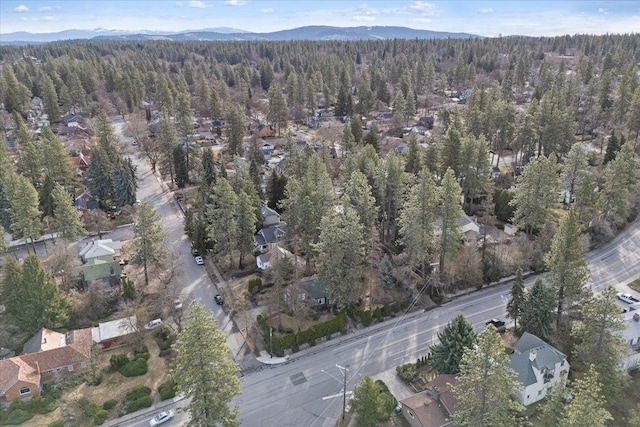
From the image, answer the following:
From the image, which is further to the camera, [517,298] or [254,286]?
[254,286]

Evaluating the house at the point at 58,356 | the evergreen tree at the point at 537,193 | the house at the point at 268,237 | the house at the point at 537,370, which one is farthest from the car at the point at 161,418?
the evergreen tree at the point at 537,193

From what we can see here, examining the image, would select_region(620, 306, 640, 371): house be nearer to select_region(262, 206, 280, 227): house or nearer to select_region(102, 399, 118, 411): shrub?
select_region(102, 399, 118, 411): shrub

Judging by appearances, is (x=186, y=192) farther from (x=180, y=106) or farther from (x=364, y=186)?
(x=364, y=186)

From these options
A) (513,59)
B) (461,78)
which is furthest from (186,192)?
(513,59)

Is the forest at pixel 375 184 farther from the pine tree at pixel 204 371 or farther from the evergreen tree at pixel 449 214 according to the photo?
the pine tree at pixel 204 371

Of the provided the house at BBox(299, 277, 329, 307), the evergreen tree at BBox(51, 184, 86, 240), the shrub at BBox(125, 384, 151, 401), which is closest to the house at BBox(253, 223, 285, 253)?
the house at BBox(299, 277, 329, 307)

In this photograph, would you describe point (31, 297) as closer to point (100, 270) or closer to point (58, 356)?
point (58, 356)

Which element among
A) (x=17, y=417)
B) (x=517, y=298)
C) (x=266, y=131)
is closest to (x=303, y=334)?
(x=517, y=298)
